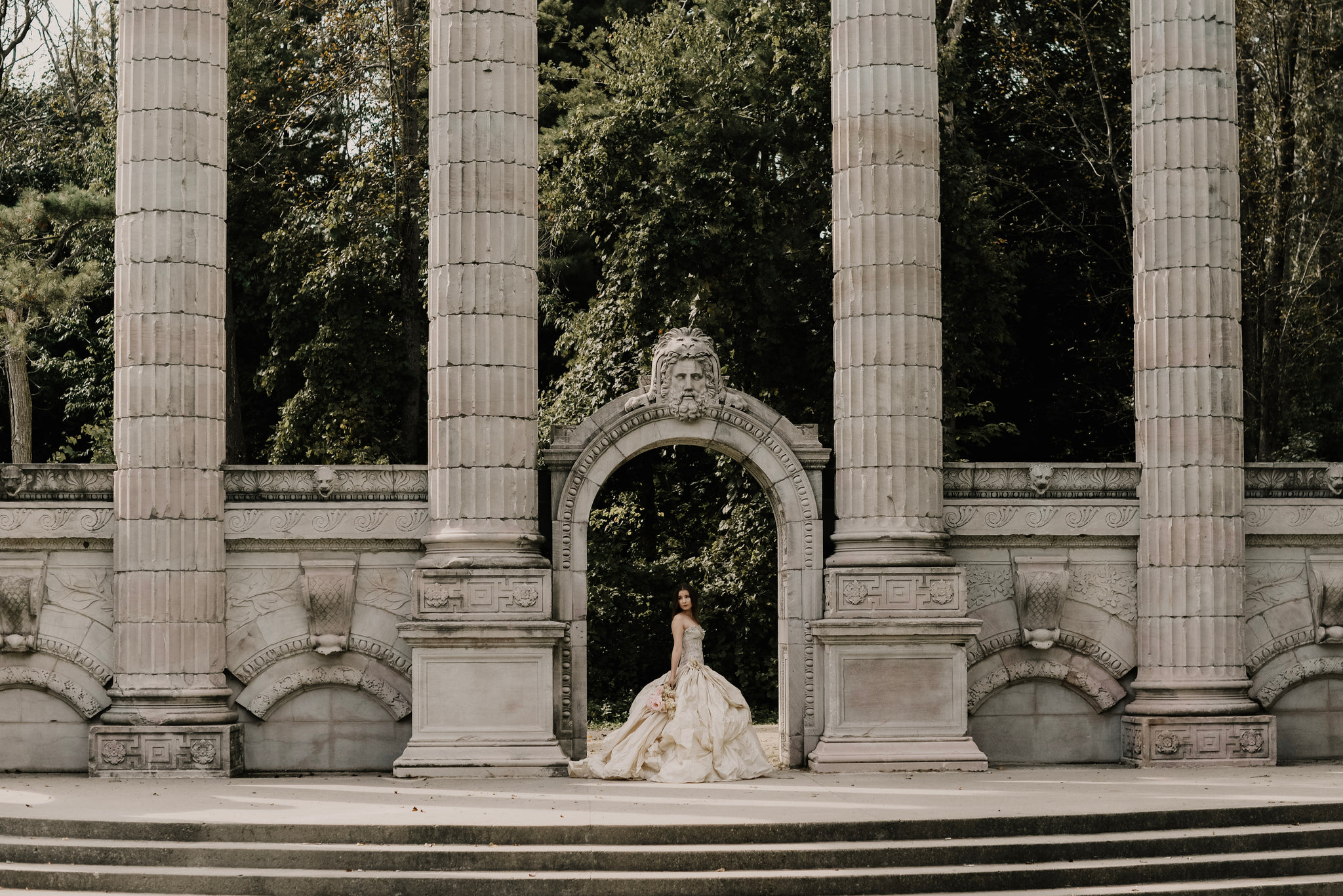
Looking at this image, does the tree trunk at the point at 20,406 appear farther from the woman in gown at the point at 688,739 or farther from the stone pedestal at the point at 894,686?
the stone pedestal at the point at 894,686

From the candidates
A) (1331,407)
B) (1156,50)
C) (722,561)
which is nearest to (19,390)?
(722,561)

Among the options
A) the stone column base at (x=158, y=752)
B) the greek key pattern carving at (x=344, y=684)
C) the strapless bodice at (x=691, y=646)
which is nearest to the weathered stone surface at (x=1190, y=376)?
the strapless bodice at (x=691, y=646)

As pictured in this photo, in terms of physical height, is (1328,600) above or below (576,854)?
above

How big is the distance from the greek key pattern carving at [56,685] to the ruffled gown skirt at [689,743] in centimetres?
524

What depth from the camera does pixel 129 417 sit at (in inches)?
695

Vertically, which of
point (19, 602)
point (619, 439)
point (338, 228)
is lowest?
point (19, 602)

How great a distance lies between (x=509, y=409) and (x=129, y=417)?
13.4 feet

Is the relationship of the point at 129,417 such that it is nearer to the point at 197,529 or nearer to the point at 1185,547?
the point at 197,529

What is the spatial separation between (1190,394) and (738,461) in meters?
5.23

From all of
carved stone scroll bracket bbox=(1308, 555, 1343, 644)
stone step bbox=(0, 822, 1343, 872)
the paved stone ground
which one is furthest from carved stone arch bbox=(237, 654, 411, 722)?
carved stone scroll bracket bbox=(1308, 555, 1343, 644)

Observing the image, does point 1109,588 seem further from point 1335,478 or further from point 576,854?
point 576,854

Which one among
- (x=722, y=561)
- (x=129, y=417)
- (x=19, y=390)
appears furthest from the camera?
(x=722, y=561)

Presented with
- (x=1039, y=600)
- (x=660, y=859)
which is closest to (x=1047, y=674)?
(x=1039, y=600)

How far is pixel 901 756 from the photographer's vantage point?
1764 cm
